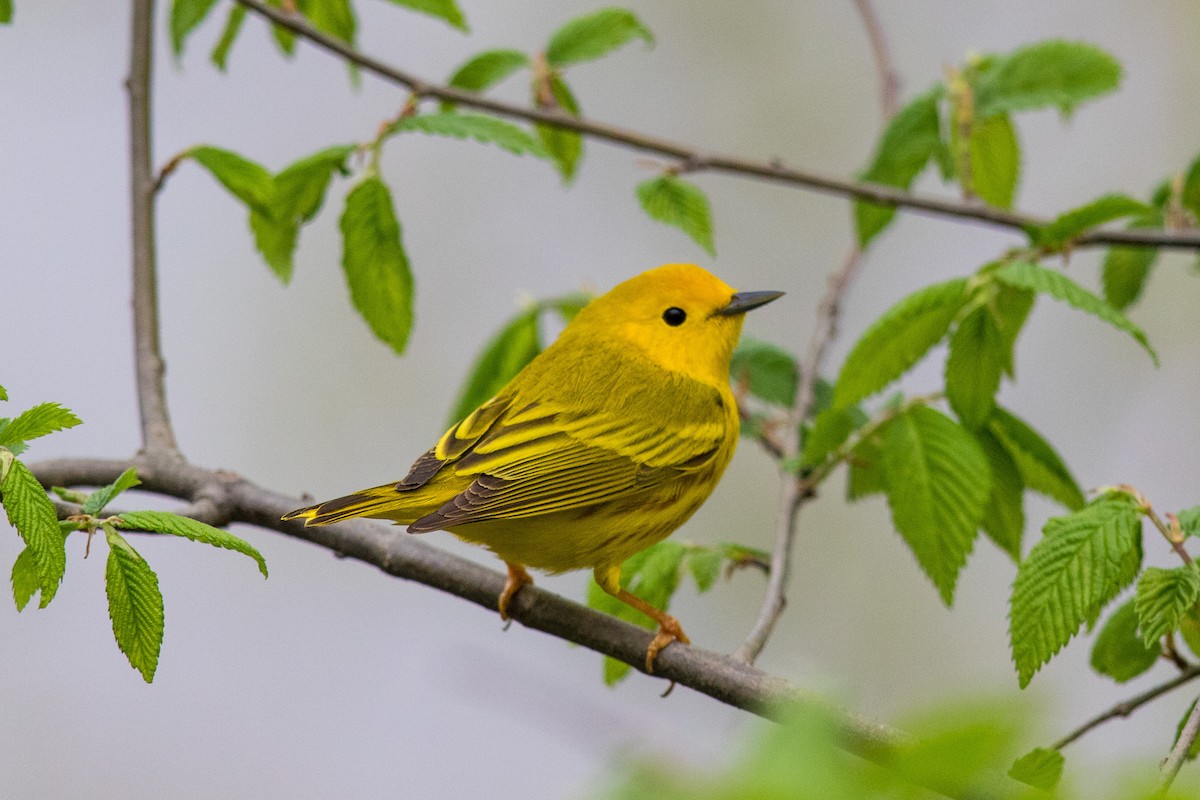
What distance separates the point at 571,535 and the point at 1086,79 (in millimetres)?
1585

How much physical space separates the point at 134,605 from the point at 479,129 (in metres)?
1.20

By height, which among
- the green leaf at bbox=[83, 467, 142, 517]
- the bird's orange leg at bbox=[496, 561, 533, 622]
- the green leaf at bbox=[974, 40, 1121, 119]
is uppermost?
the green leaf at bbox=[974, 40, 1121, 119]

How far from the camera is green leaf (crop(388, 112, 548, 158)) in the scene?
7.75 ft

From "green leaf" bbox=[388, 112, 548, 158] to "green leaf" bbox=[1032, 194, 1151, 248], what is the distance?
0.98 meters

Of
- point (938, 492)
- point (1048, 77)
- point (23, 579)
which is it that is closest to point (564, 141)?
point (1048, 77)

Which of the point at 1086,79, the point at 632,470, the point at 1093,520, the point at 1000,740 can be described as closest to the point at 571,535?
the point at 632,470

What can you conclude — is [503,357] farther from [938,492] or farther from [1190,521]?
Answer: [1190,521]

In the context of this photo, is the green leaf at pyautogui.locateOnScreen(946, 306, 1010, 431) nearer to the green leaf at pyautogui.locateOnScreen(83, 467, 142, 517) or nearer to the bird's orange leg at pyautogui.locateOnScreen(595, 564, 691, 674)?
the bird's orange leg at pyautogui.locateOnScreen(595, 564, 691, 674)

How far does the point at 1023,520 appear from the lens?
2568 mm

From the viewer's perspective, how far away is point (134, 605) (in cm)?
156

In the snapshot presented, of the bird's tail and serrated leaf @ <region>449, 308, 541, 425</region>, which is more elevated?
serrated leaf @ <region>449, 308, 541, 425</region>

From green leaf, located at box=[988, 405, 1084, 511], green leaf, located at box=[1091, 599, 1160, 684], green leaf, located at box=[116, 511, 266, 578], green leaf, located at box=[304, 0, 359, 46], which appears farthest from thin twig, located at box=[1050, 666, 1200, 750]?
green leaf, located at box=[304, 0, 359, 46]

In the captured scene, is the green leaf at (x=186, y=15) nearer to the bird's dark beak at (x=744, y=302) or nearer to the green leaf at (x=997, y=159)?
the bird's dark beak at (x=744, y=302)

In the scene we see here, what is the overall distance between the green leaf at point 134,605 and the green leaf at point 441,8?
1624mm
